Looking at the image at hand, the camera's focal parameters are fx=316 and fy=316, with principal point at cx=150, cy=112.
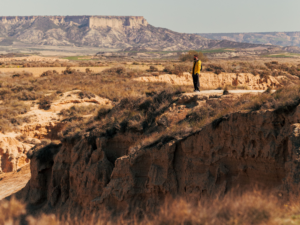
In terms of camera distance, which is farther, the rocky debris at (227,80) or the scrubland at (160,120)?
the rocky debris at (227,80)

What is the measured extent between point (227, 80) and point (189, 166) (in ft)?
77.3

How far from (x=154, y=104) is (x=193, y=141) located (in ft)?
14.3

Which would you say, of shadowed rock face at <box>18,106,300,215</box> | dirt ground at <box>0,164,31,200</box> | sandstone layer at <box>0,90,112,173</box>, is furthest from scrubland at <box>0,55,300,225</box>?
dirt ground at <box>0,164,31,200</box>

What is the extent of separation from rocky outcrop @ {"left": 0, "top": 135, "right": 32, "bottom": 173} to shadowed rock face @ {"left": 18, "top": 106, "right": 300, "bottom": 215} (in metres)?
7.59

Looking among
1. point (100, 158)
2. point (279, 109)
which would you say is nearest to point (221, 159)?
point (279, 109)

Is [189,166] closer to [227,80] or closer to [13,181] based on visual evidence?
[13,181]

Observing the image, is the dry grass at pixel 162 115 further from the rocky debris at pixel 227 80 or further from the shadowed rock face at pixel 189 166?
the rocky debris at pixel 227 80

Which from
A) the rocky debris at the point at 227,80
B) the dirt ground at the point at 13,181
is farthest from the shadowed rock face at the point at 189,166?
the rocky debris at the point at 227,80

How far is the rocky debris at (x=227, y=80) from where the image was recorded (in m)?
27.7

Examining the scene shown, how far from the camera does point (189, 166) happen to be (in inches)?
355

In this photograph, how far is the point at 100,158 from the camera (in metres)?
12.0

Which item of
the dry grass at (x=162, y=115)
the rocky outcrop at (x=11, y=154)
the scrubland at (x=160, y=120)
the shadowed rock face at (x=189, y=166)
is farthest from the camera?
the rocky outcrop at (x=11, y=154)

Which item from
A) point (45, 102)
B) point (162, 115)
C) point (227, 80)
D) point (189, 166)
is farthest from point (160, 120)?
point (227, 80)

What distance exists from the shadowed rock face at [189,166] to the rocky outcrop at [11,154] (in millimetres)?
7588
